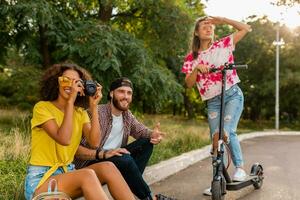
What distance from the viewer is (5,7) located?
34.3 feet

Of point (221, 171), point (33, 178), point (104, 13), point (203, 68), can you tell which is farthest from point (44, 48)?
point (33, 178)

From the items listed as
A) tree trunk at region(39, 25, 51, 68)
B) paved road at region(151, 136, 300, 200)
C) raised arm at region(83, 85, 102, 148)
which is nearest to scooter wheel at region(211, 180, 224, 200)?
paved road at region(151, 136, 300, 200)

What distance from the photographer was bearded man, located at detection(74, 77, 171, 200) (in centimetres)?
404

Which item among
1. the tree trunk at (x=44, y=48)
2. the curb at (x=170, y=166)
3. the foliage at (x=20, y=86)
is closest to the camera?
the curb at (x=170, y=166)

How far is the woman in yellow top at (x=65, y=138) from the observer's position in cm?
330

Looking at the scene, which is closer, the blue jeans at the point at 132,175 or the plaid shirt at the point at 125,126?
the blue jeans at the point at 132,175

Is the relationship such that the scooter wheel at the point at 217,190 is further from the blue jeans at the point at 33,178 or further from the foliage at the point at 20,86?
the foliage at the point at 20,86

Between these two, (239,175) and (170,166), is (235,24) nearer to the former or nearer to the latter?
(239,175)

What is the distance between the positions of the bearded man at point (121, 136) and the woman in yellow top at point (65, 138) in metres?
0.25

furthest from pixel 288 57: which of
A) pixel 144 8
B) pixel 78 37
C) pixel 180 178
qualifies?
pixel 180 178

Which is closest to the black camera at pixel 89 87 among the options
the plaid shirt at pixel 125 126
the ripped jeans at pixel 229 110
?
the plaid shirt at pixel 125 126

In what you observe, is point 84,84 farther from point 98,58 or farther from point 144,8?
point 144,8

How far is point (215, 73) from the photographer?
16.4 feet

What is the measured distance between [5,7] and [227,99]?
7.10m
